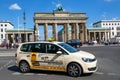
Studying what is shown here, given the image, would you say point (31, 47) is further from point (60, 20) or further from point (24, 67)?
point (60, 20)

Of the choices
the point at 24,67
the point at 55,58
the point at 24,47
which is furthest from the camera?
the point at 24,47

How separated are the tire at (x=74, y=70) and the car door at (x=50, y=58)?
0.43 m

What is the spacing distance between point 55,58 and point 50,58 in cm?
30

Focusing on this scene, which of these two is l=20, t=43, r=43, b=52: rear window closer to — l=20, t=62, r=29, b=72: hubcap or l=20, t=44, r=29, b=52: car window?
l=20, t=44, r=29, b=52: car window

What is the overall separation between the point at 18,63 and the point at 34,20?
10311 centimetres

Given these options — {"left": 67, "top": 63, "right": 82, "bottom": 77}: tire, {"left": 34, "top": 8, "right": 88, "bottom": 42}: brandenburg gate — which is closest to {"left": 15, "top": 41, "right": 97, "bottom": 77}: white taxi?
{"left": 67, "top": 63, "right": 82, "bottom": 77}: tire

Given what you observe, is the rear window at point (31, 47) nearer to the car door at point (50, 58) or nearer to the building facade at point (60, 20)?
the car door at point (50, 58)

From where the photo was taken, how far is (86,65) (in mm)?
12391

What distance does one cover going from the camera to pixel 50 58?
13359 mm

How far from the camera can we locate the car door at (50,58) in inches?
517

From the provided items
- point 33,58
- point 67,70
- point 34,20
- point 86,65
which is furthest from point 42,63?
point 34,20

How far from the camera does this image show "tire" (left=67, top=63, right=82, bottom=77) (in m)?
12.6

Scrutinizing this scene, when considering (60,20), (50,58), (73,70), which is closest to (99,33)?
(60,20)

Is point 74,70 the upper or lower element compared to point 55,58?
lower
